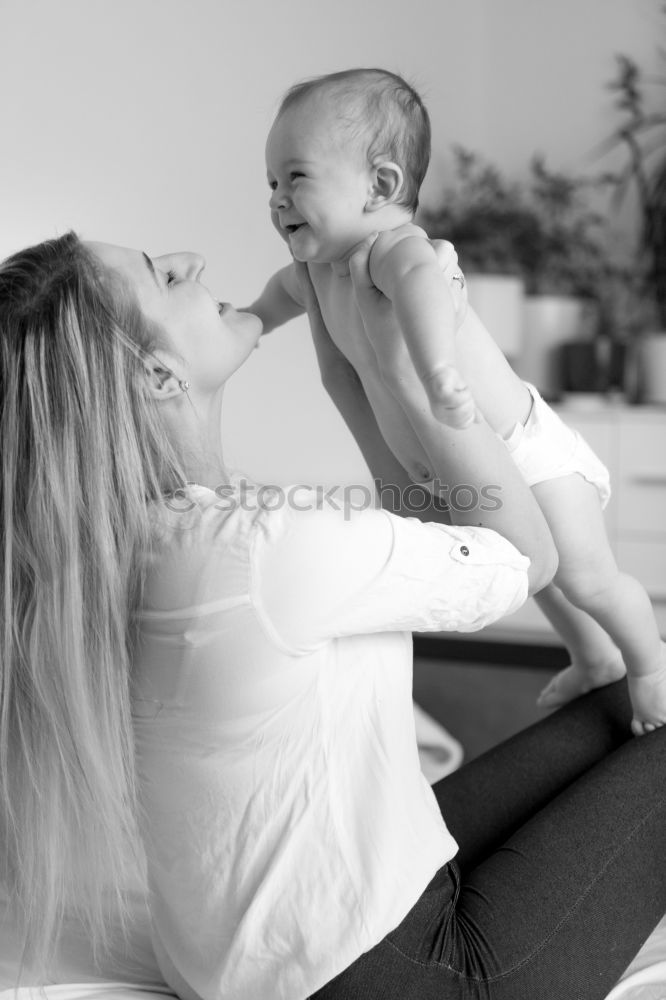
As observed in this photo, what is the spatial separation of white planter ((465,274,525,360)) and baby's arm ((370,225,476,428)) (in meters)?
2.91

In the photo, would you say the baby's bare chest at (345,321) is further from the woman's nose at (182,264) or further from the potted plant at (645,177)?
the potted plant at (645,177)

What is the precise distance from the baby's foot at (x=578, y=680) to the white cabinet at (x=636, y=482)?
234 cm

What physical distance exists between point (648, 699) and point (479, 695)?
241 cm

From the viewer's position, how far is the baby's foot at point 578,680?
4.70 feet

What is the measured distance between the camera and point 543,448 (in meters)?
1.27

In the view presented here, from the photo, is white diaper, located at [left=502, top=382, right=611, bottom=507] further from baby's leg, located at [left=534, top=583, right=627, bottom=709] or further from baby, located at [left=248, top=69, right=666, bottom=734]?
baby's leg, located at [left=534, top=583, right=627, bottom=709]

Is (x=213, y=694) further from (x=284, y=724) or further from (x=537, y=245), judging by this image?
(x=537, y=245)

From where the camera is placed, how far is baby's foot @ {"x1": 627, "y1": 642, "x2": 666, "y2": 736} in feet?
4.11

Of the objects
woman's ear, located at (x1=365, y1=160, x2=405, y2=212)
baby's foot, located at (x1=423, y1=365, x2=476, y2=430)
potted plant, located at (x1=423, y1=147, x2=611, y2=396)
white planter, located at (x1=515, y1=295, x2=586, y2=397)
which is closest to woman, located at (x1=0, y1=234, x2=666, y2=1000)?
baby's foot, located at (x1=423, y1=365, x2=476, y2=430)

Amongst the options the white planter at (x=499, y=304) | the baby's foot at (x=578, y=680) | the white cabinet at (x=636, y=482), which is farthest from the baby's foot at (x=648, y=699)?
the white planter at (x=499, y=304)

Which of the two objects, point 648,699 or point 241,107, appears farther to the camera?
point 241,107

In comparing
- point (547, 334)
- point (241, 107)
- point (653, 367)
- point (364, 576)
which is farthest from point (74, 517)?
point (547, 334)

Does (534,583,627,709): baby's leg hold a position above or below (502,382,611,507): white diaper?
below

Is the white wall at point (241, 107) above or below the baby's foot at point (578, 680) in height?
above
